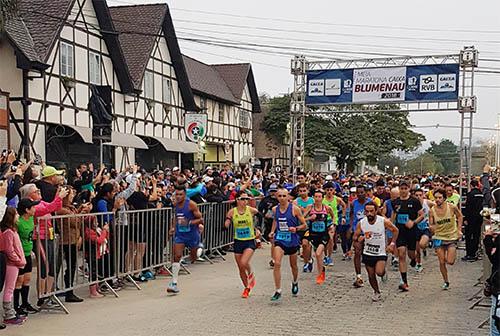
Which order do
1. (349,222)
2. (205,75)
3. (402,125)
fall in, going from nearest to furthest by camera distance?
1. (349,222)
2. (205,75)
3. (402,125)

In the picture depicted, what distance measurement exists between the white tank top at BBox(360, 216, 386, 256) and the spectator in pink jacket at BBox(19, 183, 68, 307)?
486cm

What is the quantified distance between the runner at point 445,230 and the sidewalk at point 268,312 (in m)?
0.56

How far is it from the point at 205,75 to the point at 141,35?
453 inches

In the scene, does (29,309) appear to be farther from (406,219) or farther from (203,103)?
(203,103)

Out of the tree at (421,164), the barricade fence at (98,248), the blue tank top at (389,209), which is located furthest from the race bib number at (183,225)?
the tree at (421,164)

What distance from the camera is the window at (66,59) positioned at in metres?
22.2

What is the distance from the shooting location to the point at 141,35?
2989cm

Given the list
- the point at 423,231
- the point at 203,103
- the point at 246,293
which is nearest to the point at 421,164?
the point at 203,103

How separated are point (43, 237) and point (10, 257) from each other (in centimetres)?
71

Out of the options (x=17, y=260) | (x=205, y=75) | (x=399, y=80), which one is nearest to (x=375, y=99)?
(x=399, y=80)

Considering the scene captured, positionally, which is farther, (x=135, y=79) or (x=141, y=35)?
(x=141, y=35)

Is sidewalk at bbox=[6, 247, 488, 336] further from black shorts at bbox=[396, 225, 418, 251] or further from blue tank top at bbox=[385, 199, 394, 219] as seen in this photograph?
blue tank top at bbox=[385, 199, 394, 219]

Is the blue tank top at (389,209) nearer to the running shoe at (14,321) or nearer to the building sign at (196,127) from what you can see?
the running shoe at (14,321)

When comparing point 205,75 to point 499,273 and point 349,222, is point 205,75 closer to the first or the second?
point 349,222
